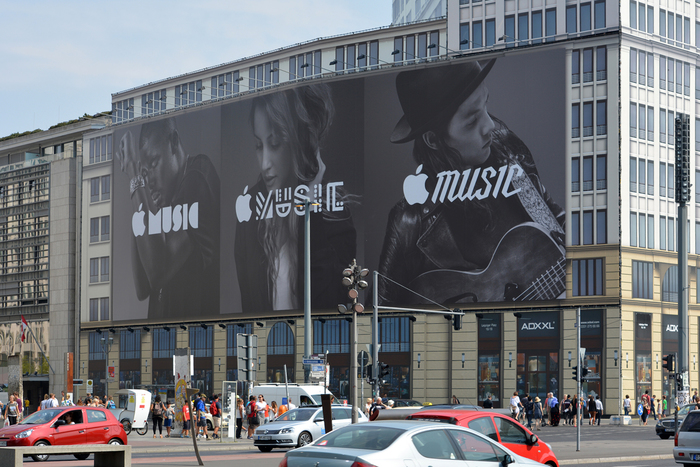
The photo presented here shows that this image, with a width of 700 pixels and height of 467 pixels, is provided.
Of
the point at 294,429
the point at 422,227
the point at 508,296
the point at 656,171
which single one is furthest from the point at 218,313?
the point at 294,429

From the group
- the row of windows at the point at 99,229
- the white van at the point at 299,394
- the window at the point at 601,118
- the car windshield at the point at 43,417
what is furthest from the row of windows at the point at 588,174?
the row of windows at the point at 99,229

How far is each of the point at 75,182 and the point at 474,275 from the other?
48.8m

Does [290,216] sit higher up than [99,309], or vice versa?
[290,216]

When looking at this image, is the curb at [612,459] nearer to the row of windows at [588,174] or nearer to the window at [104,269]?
the row of windows at [588,174]

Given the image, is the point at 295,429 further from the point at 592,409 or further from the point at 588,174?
the point at 588,174

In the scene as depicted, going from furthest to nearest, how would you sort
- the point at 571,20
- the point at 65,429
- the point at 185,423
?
1. the point at 571,20
2. the point at 185,423
3. the point at 65,429

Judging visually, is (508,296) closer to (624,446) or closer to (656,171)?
(656,171)

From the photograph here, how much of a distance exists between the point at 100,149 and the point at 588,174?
5226 cm

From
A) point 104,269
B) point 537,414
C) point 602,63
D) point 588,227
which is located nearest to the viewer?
point 537,414

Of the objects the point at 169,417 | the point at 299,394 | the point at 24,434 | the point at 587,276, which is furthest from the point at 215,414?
the point at 587,276

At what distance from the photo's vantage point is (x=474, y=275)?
235 ft

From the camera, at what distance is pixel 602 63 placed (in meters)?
68.3

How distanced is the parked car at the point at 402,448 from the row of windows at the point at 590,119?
56934 mm

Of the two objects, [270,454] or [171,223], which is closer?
[270,454]
